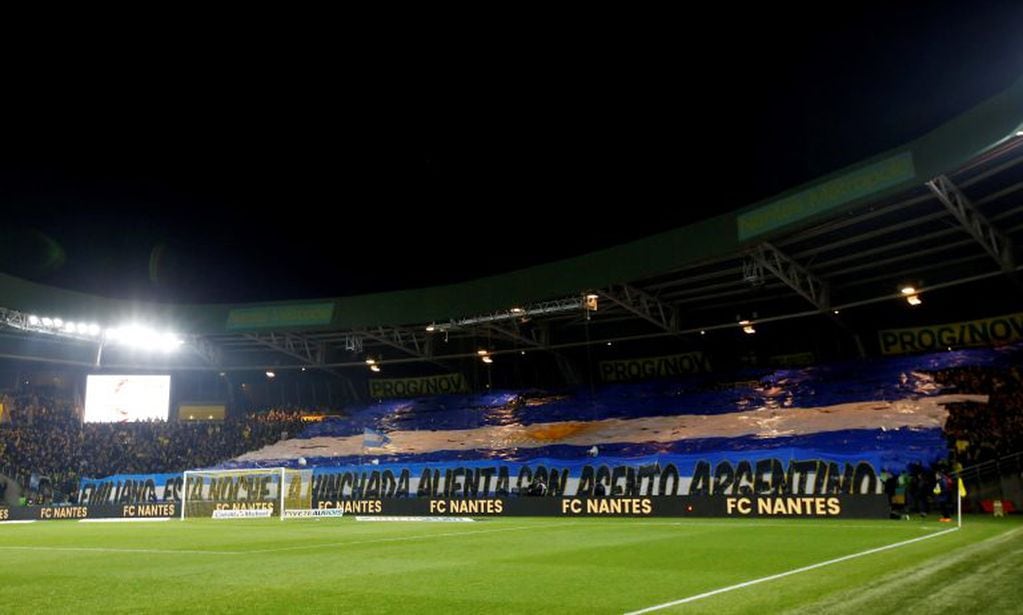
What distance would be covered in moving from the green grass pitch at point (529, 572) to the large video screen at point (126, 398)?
1300 inches

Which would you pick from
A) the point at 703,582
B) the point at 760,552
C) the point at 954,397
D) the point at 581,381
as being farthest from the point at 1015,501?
the point at 581,381

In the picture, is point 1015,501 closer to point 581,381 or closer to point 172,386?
point 581,381

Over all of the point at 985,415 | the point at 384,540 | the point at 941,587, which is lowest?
the point at 384,540

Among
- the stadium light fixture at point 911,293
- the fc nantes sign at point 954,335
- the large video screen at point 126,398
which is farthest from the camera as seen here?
the large video screen at point 126,398

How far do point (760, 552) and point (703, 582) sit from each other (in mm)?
4378

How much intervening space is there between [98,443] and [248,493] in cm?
1732

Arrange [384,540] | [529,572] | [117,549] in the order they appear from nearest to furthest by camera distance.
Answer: [529,572], [117,549], [384,540]

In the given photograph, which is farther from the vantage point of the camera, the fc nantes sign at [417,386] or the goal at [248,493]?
the fc nantes sign at [417,386]

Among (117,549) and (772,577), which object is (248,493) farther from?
(772,577)

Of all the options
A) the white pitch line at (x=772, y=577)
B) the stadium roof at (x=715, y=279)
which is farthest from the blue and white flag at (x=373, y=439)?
the white pitch line at (x=772, y=577)

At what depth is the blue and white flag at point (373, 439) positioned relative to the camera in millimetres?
42594

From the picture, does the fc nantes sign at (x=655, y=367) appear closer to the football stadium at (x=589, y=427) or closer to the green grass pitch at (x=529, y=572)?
the football stadium at (x=589, y=427)

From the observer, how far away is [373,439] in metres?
42.9

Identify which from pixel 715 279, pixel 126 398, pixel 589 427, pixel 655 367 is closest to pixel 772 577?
pixel 715 279
